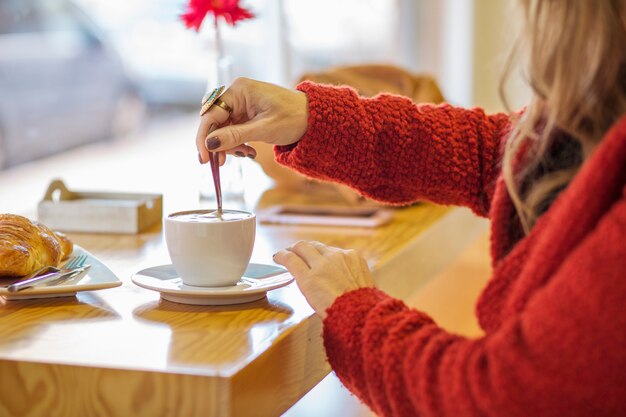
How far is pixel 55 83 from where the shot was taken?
2.71 m

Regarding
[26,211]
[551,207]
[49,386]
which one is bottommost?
[26,211]

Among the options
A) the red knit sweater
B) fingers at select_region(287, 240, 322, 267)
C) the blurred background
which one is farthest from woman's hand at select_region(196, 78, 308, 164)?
the blurred background

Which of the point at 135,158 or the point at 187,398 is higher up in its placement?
the point at 187,398

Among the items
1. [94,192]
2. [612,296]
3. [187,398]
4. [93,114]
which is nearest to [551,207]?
[612,296]

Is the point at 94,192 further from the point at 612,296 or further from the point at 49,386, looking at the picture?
the point at 612,296

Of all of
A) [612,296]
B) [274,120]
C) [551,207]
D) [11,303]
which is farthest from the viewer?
[274,120]

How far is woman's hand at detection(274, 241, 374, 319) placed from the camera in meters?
0.93

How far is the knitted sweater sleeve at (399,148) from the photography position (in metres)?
1.14

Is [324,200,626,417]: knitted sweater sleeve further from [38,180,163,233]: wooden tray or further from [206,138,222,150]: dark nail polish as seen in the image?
[38,180,163,233]: wooden tray

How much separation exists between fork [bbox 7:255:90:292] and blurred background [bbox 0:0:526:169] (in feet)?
2.39

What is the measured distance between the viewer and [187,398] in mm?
763

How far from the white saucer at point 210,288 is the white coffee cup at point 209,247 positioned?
0.04 feet

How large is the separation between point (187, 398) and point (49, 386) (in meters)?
0.12

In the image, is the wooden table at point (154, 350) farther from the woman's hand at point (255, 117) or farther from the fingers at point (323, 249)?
the woman's hand at point (255, 117)
